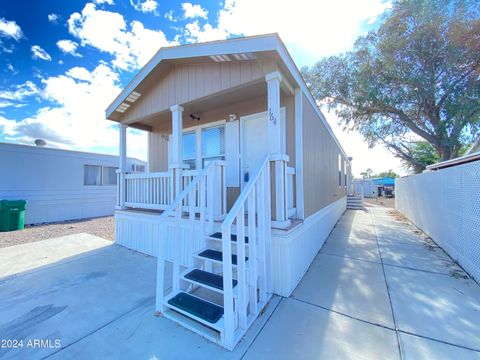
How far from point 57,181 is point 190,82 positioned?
8.90 m

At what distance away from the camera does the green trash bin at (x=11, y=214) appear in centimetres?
693

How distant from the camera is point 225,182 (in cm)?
350

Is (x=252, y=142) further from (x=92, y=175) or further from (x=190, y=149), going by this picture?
(x=92, y=175)

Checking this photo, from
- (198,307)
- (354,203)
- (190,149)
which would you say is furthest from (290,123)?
(354,203)

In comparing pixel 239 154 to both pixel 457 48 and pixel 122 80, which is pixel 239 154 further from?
pixel 457 48

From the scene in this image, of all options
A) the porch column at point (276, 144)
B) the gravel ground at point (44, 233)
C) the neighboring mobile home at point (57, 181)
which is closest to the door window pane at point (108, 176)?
the neighboring mobile home at point (57, 181)

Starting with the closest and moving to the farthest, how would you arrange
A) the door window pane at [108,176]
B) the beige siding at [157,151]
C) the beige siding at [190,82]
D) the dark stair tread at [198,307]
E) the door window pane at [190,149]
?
the dark stair tread at [198,307], the beige siding at [190,82], the door window pane at [190,149], the beige siding at [157,151], the door window pane at [108,176]

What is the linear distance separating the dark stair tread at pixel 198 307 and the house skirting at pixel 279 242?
22.6 inches

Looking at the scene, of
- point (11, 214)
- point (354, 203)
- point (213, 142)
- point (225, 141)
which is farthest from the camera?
point (354, 203)

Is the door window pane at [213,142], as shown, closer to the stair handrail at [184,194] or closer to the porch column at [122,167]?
the stair handrail at [184,194]

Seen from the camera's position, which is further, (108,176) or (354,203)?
(354,203)

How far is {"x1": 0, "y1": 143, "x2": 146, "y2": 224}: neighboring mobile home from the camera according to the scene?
7789mm

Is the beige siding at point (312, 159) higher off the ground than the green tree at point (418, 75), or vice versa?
the green tree at point (418, 75)

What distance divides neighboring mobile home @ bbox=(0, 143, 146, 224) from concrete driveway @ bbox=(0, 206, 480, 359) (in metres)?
5.37
